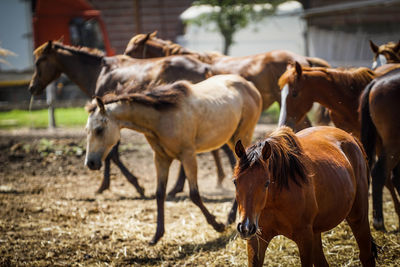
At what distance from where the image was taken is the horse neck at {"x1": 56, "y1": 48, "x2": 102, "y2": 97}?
26.9ft

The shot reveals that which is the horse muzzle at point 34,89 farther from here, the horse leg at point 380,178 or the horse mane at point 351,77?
the horse leg at point 380,178

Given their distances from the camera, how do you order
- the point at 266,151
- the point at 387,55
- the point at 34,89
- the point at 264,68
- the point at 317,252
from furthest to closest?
the point at 34,89
the point at 264,68
the point at 387,55
the point at 317,252
the point at 266,151

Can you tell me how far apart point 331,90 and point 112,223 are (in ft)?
10.2

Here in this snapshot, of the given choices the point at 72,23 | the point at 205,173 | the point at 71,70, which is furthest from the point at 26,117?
the point at 205,173

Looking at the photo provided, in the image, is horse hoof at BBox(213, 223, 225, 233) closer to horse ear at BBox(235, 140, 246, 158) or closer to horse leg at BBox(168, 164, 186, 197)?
horse leg at BBox(168, 164, 186, 197)

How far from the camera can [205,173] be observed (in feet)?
27.4

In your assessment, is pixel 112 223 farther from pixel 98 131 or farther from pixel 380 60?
pixel 380 60

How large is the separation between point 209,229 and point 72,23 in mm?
13325

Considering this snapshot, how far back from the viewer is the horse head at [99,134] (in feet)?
16.8

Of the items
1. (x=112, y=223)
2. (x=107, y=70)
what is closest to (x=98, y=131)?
(x=112, y=223)

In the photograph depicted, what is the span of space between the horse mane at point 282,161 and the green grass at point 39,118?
10.2m

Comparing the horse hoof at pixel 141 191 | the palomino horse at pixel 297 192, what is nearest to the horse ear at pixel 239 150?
the palomino horse at pixel 297 192

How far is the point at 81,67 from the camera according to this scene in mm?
8203

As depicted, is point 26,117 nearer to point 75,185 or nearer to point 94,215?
point 75,185
